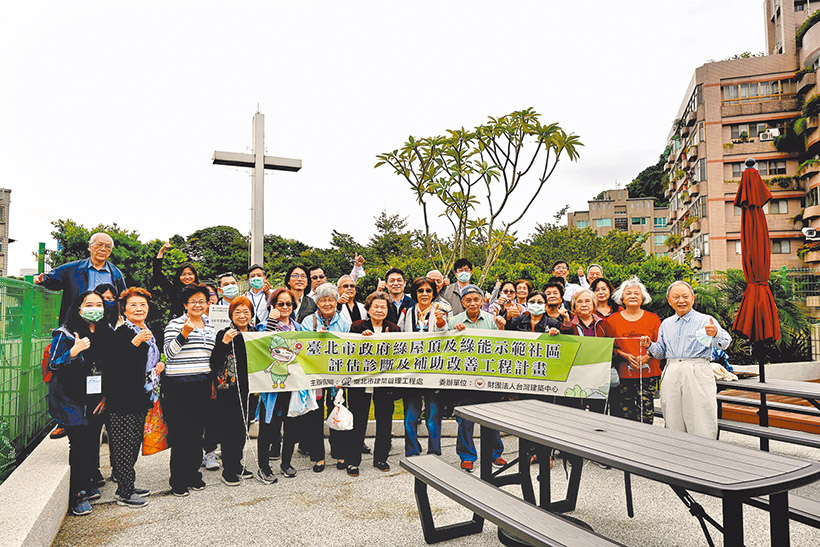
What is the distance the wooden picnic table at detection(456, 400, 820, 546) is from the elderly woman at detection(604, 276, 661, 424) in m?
1.73

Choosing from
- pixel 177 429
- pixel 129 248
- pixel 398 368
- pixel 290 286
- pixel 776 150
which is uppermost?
pixel 776 150

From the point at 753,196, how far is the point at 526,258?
37.7 metres

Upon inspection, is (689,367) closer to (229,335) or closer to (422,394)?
(422,394)

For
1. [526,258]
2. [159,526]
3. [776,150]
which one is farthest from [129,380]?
[776,150]

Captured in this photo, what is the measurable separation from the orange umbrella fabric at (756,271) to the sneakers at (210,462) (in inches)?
210

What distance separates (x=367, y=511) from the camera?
454 cm

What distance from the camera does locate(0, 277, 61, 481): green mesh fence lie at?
191 inches

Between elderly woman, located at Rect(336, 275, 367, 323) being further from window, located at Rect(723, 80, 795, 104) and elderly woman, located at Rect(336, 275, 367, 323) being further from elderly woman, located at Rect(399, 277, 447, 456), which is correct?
window, located at Rect(723, 80, 795, 104)

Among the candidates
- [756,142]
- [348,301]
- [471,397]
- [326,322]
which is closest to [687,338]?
[471,397]

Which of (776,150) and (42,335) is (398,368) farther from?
(776,150)

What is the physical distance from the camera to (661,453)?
296 centimetres

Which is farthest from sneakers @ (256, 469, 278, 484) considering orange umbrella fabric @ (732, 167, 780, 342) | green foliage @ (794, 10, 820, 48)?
green foliage @ (794, 10, 820, 48)

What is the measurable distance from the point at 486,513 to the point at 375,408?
2843mm

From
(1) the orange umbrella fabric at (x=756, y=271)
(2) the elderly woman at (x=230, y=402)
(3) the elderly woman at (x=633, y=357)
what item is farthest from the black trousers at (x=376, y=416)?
(1) the orange umbrella fabric at (x=756, y=271)
